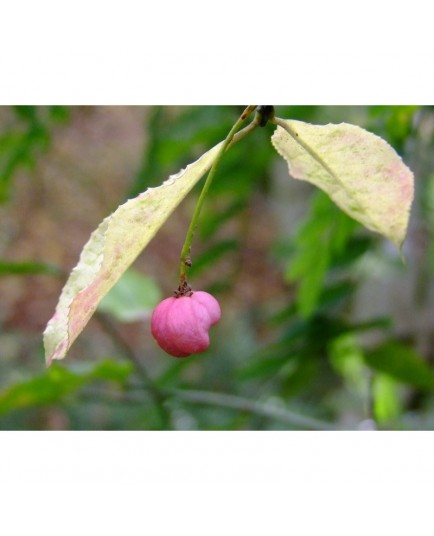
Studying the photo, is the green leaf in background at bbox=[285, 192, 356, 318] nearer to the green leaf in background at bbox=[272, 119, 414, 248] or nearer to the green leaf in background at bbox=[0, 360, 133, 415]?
the green leaf in background at bbox=[0, 360, 133, 415]

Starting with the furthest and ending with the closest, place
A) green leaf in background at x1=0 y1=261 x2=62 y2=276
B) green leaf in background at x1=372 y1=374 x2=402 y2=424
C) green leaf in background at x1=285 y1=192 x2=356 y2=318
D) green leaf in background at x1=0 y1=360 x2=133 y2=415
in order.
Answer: green leaf in background at x1=372 y1=374 x2=402 y2=424 → green leaf in background at x1=0 y1=261 x2=62 y2=276 → green leaf in background at x1=0 y1=360 x2=133 y2=415 → green leaf in background at x1=285 y1=192 x2=356 y2=318


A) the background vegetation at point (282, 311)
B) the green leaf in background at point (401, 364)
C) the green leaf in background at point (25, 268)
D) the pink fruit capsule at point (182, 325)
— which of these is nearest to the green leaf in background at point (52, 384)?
the background vegetation at point (282, 311)

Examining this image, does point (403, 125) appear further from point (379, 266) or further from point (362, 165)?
point (379, 266)

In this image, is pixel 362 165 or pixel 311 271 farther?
pixel 311 271

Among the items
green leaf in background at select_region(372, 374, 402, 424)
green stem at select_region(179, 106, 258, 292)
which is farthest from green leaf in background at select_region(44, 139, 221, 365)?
green leaf in background at select_region(372, 374, 402, 424)
